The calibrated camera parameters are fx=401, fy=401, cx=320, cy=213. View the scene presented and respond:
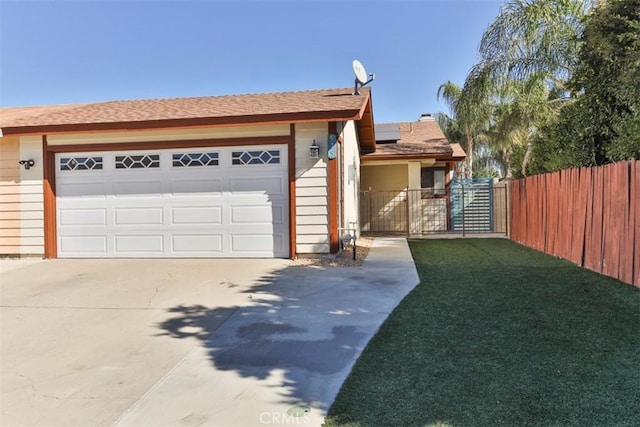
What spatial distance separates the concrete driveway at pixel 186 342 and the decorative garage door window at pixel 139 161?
8.62ft

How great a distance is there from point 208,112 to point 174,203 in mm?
2068

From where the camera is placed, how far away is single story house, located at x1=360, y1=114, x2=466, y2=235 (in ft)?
46.7

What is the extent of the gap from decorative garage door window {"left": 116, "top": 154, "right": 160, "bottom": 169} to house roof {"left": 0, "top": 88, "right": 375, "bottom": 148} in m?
0.70

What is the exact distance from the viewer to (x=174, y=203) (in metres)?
8.59

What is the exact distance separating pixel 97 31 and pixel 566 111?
1359 cm

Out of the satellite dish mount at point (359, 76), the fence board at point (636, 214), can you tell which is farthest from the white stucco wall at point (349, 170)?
the fence board at point (636, 214)

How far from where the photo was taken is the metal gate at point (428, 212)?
14438 millimetres

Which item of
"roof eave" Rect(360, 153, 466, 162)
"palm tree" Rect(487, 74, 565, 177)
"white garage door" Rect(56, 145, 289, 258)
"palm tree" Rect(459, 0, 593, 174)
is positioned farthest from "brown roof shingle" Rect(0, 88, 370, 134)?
"palm tree" Rect(487, 74, 565, 177)

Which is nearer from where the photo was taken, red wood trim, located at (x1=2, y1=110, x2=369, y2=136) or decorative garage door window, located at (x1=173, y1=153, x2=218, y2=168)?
red wood trim, located at (x1=2, y1=110, x2=369, y2=136)

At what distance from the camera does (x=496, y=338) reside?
Result: 146 inches

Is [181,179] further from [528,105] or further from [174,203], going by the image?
[528,105]

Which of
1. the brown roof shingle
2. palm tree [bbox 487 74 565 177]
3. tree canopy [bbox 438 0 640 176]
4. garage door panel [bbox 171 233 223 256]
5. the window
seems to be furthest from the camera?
the window

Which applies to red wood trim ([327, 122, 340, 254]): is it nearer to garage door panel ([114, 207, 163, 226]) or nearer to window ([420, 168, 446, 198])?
garage door panel ([114, 207, 163, 226])

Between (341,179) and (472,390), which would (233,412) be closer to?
(472,390)
